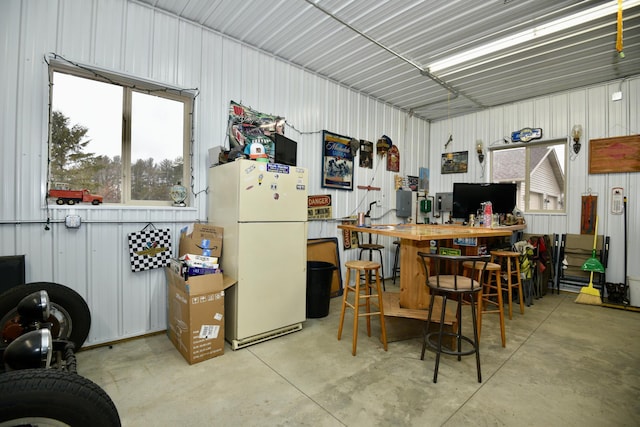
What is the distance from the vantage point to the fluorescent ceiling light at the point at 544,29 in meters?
2.62

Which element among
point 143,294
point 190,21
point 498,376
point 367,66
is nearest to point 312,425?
point 498,376

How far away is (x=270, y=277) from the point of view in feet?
9.23

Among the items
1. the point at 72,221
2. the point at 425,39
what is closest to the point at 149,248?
the point at 72,221

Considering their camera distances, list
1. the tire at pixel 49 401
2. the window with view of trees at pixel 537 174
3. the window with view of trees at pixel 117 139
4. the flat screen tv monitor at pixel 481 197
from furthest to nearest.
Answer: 1. the window with view of trees at pixel 537 174
2. the flat screen tv monitor at pixel 481 197
3. the window with view of trees at pixel 117 139
4. the tire at pixel 49 401

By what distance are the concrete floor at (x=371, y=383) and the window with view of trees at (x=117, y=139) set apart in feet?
4.99

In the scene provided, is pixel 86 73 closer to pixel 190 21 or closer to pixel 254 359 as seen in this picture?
pixel 190 21

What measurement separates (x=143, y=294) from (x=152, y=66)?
2.28 meters

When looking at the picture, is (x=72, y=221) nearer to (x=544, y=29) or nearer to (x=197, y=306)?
(x=197, y=306)

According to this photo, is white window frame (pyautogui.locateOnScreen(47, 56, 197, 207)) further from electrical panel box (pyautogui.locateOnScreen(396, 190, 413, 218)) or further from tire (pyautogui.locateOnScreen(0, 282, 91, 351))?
electrical panel box (pyautogui.locateOnScreen(396, 190, 413, 218))

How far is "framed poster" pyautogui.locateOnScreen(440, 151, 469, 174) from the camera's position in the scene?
5855mm

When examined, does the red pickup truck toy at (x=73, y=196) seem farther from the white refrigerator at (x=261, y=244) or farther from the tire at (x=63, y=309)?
the white refrigerator at (x=261, y=244)

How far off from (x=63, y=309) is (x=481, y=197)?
5.65 m

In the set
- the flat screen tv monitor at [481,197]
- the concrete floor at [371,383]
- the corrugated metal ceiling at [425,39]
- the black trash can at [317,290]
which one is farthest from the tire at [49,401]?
the flat screen tv monitor at [481,197]

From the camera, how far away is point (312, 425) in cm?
169
